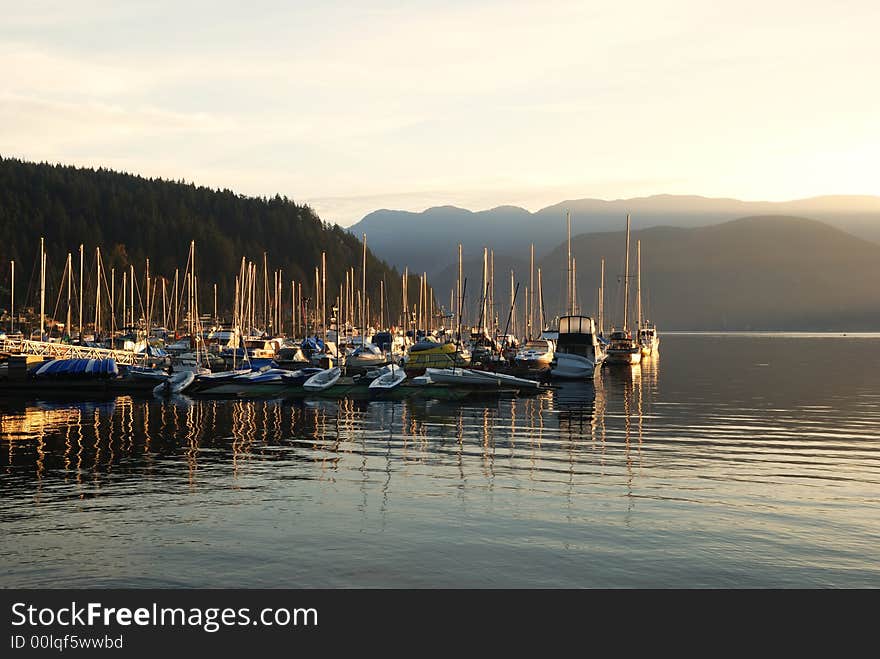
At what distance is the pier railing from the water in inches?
1313

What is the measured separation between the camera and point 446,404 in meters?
50.5

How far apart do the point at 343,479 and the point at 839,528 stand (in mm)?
12667

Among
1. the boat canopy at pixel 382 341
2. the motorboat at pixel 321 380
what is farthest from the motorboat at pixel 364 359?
the boat canopy at pixel 382 341

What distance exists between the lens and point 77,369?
6056cm

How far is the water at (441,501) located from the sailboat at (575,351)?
27522 mm

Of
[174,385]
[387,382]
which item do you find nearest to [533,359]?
[387,382]

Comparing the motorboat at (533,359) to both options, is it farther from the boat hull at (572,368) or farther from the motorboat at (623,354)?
the motorboat at (623,354)

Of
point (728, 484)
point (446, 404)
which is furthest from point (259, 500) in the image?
point (446, 404)

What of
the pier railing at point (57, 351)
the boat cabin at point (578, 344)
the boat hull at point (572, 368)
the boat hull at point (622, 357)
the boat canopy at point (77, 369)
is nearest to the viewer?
the boat canopy at point (77, 369)

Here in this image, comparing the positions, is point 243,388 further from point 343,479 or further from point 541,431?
point 343,479

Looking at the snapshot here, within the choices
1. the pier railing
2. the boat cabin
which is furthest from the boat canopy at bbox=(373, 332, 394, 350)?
the pier railing

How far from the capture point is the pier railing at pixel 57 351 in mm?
74875
